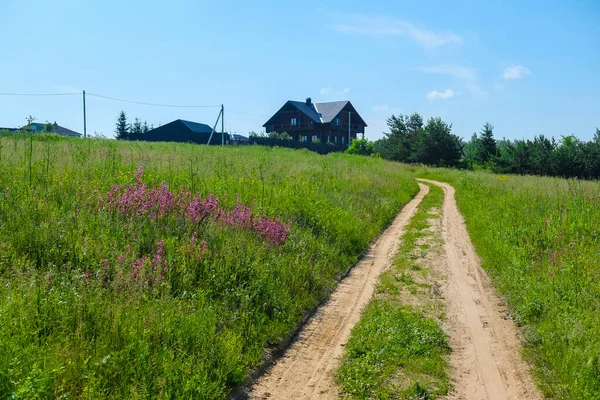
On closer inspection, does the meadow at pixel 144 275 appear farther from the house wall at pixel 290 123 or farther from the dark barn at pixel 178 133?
the house wall at pixel 290 123

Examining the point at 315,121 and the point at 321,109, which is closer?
the point at 315,121

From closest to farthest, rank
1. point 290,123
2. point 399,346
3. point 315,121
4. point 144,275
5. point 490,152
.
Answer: point 399,346
point 144,275
point 490,152
point 315,121
point 290,123

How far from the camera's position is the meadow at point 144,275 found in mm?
4395

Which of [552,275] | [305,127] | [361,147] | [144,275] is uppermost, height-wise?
[305,127]

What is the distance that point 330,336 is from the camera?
648 centimetres

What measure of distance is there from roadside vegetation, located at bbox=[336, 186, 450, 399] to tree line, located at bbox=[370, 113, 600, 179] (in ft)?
150

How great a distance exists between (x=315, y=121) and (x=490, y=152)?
1007 inches

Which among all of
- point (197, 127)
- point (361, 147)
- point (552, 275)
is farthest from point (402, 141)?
point (552, 275)

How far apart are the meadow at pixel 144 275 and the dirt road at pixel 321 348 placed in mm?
260

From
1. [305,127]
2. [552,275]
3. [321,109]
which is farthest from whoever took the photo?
[321,109]

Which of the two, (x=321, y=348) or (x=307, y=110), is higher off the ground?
(x=307, y=110)

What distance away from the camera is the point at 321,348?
6.11 m

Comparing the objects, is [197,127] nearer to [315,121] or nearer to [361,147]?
[315,121]

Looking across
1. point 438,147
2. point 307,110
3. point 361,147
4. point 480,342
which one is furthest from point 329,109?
point 480,342
